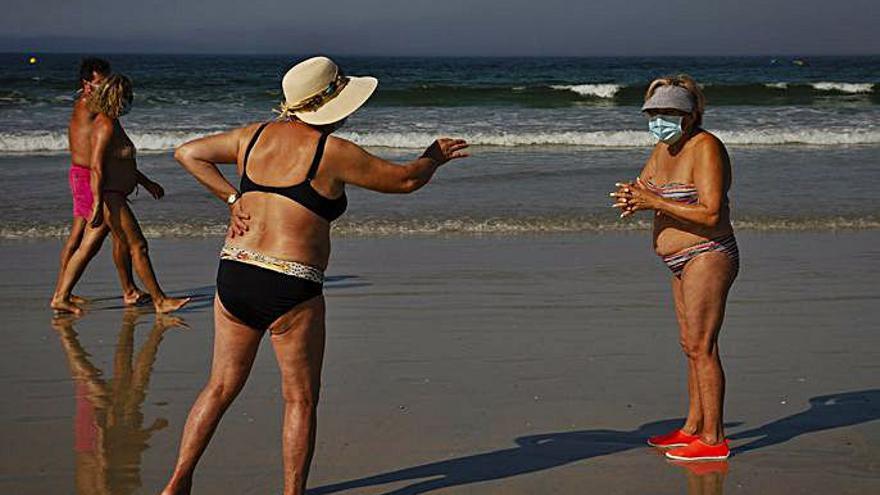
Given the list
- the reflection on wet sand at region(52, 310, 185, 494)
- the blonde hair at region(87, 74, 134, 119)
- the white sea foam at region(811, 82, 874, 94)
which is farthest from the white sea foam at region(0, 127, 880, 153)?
the white sea foam at region(811, 82, 874, 94)


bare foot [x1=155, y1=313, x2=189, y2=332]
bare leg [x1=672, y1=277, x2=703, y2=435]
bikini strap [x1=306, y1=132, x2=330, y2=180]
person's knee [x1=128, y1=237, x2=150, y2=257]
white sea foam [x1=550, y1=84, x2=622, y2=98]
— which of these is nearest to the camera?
bikini strap [x1=306, y1=132, x2=330, y2=180]

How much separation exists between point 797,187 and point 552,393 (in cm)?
903

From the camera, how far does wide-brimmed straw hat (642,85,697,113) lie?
5.01 meters

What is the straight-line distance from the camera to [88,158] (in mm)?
8445

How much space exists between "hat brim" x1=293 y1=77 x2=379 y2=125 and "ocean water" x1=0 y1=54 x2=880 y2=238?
23.2ft

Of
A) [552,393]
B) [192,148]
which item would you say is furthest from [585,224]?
[192,148]

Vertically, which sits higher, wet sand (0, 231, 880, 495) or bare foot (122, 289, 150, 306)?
wet sand (0, 231, 880, 495)

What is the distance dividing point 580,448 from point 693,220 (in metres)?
1.15

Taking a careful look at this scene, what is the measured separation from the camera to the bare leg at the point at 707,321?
5.12 m

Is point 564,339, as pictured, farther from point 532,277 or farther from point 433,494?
point 433,494

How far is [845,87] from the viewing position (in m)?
38.2

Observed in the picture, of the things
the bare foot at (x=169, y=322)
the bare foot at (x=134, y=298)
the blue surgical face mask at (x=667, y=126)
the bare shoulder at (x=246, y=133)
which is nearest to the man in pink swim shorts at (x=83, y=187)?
the bare foot at (x=134, y=298)

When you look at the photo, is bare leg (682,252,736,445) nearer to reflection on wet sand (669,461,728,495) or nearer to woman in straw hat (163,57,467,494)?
reflection on wet sand (669,461,728,495)

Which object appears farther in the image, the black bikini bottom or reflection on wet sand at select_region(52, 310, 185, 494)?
reflection on wet sand at select_region(52, 310, 185, 494)
